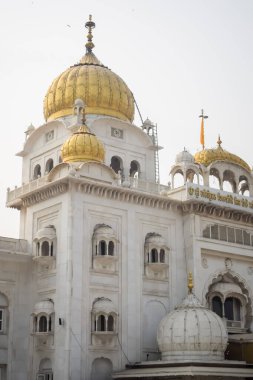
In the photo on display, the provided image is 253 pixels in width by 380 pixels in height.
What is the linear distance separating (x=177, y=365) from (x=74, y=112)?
11.9 meters

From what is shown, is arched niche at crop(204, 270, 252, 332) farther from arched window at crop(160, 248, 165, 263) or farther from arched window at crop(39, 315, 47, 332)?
arched window at crop(39, 315, 47, 332)

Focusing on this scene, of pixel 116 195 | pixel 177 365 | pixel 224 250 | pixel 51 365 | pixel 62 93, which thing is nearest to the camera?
pixel 177 365

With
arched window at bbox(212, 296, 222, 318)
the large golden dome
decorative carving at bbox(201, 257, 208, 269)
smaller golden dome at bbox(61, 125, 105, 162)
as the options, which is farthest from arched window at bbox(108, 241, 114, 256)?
the large golden dome

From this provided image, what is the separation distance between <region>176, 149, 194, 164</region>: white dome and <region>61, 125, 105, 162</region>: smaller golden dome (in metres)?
3.65

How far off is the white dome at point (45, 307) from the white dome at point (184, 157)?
329 inches

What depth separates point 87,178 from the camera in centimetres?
2662

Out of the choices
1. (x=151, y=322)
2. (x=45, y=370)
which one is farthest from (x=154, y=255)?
(x=45, y=370)

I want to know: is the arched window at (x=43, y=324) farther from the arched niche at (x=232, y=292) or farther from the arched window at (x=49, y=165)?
the arched window at (x=49, y=165)

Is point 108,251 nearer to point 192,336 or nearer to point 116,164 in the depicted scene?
point 192,336

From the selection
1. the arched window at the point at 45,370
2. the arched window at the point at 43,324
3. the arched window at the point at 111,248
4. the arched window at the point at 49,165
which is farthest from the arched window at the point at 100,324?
the arched window at the point at 49,165

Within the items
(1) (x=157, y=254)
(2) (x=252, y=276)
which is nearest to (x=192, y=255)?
(1) (x=157, y=254)

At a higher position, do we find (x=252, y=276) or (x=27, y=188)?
(x=27, y=188)

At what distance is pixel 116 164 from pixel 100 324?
8285 mm

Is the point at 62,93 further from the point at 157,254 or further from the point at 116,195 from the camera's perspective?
the point at 157,254
